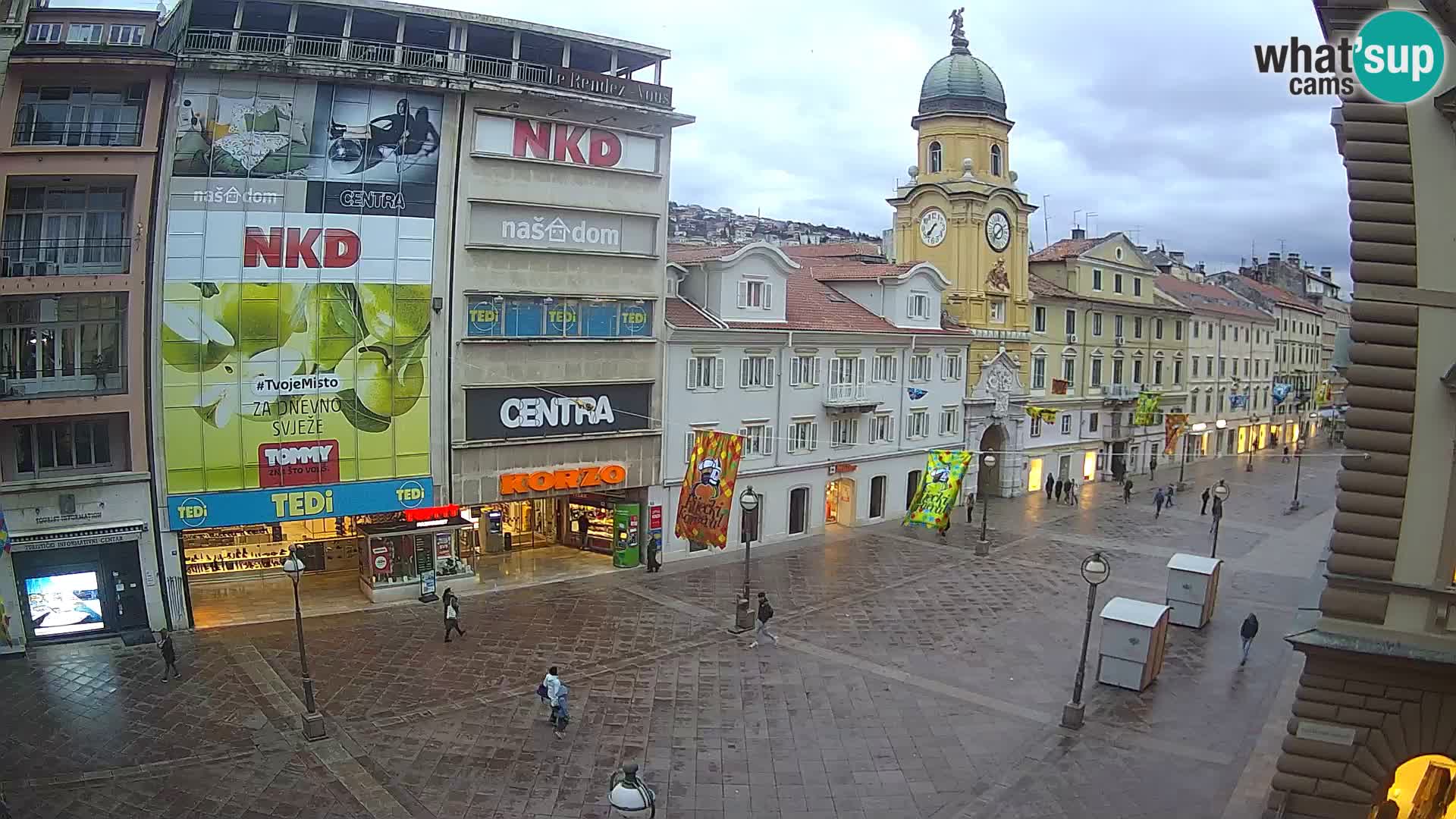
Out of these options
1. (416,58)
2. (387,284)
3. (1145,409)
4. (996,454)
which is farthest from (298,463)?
(1145,409)

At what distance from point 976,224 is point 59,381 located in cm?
3877

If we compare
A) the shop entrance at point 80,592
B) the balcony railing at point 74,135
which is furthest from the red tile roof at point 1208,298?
the shop entrance at point 80,592

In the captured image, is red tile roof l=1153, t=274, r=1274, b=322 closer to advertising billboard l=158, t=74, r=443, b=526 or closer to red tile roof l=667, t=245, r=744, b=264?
red tile roof l=667, t=245, r=744, b=264

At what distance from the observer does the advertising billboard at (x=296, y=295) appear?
85.7 feet

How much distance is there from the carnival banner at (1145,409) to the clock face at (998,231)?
51.9ft

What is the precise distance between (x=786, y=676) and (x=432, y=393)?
46.5 ft

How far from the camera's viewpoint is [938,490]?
35000 millimetres

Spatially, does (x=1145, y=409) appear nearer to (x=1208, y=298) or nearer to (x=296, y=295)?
(x=1208, y=298)

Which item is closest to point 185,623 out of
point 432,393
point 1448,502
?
point 432,393

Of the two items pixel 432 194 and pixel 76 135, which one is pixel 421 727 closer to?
pixel 432 194

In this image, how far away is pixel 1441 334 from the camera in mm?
12742

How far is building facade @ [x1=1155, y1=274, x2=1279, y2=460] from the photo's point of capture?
6894cm

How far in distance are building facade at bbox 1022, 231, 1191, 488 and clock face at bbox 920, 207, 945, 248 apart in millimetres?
7245

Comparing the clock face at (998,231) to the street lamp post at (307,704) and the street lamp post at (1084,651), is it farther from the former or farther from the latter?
the street lamp post at (307,704)
